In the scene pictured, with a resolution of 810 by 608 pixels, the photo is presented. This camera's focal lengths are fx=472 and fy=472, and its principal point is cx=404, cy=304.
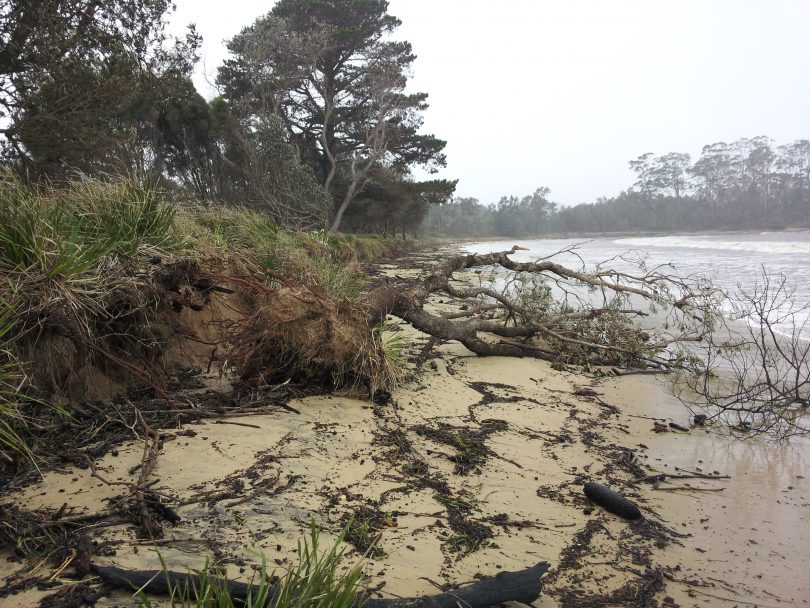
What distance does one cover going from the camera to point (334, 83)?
2777 centimetres

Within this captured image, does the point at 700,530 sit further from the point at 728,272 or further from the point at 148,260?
the point at 728,272

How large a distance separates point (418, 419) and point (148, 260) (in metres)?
2.71

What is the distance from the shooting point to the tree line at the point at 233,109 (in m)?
9.64

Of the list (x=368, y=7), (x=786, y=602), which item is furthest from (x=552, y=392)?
(x=368, y=7)

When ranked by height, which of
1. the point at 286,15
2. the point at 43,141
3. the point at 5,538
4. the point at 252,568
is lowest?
the point at 252,568

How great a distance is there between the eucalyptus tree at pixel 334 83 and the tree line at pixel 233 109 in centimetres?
7

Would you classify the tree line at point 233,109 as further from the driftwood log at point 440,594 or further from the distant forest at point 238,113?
the driftwood log at point 440,594

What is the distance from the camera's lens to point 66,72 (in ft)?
32.2

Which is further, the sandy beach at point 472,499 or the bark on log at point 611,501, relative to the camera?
the bark on log at point 611,501

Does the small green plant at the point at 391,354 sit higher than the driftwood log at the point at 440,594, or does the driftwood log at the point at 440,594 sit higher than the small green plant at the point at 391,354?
the small green plant at the point at 391,354

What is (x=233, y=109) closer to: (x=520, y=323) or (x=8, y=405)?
(x=520, y=323)

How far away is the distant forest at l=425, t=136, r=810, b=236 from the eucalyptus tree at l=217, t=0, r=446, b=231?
45.0 metres

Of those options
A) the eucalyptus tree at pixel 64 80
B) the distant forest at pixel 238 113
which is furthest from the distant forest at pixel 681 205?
the eucalyptus tree at pixel 64 80

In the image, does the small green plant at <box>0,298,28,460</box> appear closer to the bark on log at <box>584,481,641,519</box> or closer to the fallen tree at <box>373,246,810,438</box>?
the bark on log at <box>584,481,641,519</box>
